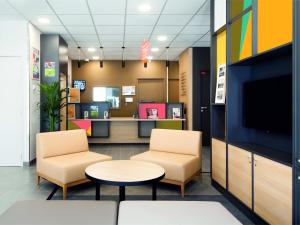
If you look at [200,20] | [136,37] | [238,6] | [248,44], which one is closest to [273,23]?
[248,44]

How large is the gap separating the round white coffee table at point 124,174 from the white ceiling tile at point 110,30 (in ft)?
12.0

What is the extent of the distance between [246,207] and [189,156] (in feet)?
4.24

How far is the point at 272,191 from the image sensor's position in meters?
2.47

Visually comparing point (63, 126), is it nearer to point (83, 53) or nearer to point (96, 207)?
point (83, 53)

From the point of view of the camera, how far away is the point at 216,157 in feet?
12.8

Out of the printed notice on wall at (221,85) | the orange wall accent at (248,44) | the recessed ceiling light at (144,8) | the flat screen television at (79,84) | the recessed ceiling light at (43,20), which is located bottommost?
the printed notice on wall at (221,85)

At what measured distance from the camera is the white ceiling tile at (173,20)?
5.25 meters

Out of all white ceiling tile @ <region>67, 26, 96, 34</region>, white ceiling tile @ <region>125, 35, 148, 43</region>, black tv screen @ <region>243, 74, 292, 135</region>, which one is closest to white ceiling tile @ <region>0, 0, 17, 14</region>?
white ceiling tile @ <region>67, 26, 96, 34</region>

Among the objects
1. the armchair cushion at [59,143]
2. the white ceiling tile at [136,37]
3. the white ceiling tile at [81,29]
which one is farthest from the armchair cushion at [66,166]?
the white ceiling tile at [136,37]

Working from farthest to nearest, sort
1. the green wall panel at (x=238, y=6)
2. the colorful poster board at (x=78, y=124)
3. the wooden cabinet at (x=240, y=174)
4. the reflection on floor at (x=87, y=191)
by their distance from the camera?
the colorful poster board at (x=78, y=124) → the reflection on floor at (x=87, y=191) → the green wall panel at (x=238, y=6) → the wooden cabinet at (x=240, y=174)

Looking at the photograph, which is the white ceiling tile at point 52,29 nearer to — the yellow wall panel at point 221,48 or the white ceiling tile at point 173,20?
the white ceiling tile at point 173,20

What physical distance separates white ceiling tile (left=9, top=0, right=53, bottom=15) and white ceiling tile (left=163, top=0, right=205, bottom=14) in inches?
87.4

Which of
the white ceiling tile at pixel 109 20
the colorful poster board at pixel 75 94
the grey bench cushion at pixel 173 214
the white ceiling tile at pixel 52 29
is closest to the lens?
the grey bench cushion at pixel 173 214

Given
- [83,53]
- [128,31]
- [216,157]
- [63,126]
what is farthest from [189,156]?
[83,53]
